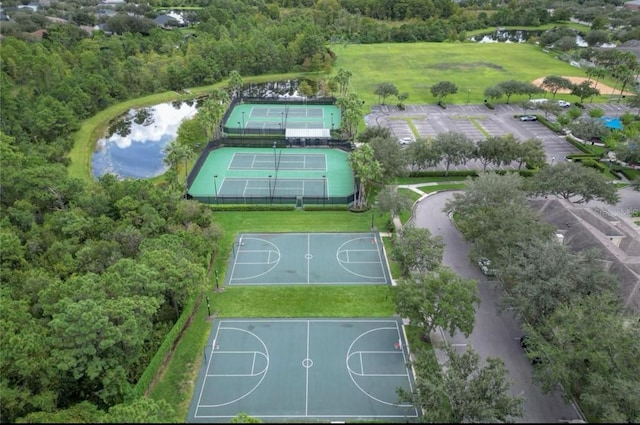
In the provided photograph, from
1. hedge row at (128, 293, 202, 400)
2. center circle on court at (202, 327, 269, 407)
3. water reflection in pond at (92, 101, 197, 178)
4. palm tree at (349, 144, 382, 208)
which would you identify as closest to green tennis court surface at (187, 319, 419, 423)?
center circle on court at (202, 327, 269, 407)

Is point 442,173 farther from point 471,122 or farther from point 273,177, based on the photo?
point 471,122

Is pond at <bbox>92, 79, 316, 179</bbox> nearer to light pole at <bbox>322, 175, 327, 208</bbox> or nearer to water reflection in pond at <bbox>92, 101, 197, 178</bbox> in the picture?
water reflection in pond at <bbox>92, 101, 197, 178</bbox>

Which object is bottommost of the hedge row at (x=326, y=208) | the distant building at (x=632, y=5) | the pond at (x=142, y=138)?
the pond at (x=142, y=138)

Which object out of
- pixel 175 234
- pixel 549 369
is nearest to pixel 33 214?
pixel 175 234

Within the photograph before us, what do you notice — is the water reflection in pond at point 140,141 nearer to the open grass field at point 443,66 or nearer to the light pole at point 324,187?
the light pole at point 324,187

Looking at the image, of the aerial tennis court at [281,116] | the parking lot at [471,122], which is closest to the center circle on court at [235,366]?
the aerial tennis court at [281,116]

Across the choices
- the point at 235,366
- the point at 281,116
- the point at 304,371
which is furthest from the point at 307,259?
the point at 281,116
